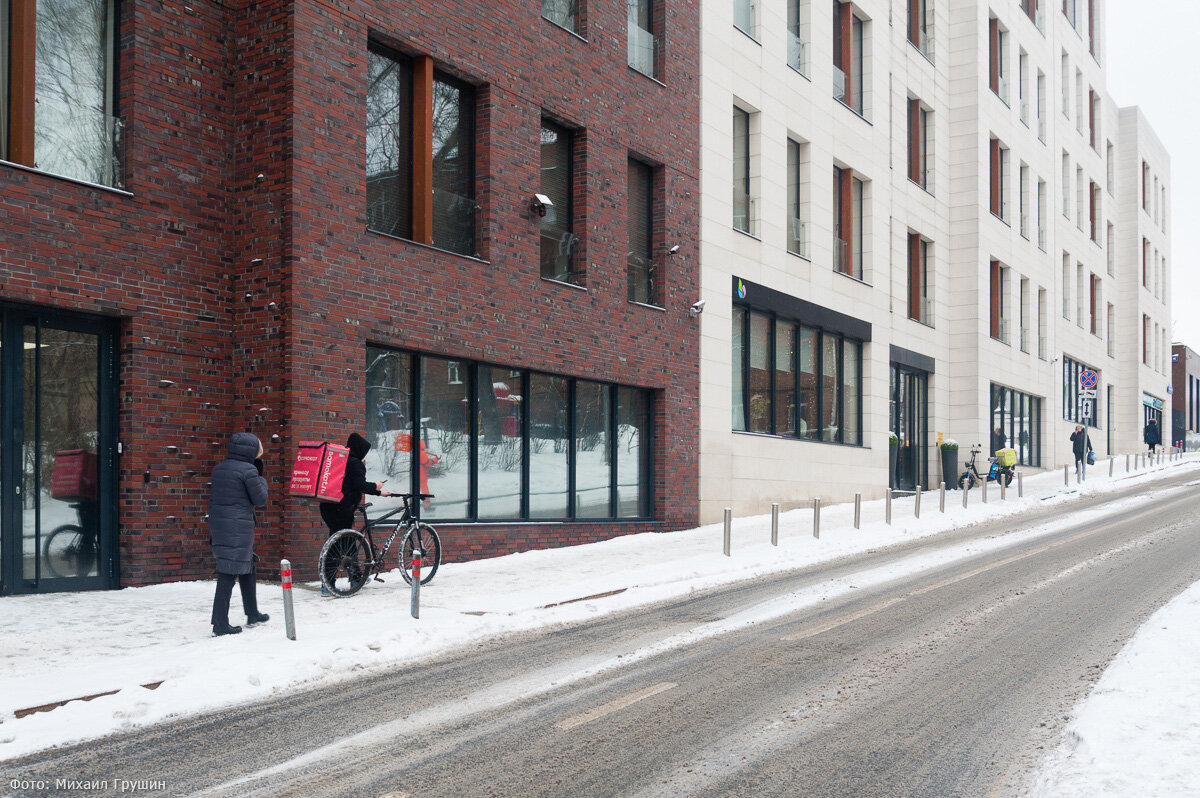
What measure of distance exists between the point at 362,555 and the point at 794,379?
14386 mm

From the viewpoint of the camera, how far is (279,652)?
8.98m

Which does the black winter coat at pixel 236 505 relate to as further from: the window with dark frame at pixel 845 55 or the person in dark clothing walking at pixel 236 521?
A: the window with dark frame at pixel 845 55

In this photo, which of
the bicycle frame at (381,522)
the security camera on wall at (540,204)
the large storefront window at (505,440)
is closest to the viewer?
the bicycle frame at (381,522)

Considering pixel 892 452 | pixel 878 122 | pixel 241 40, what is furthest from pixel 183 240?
pixel 892 452

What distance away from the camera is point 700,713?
719 cm

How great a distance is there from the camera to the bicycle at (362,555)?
481 inches

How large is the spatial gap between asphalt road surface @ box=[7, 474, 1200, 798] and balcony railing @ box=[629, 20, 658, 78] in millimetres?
11394

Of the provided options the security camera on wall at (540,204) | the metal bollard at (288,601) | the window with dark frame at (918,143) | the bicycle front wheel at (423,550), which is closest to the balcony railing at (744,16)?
the security camera on wall at (540,204)

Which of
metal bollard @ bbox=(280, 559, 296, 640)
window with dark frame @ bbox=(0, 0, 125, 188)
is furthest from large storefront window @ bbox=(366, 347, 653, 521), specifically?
metal bollard @ bbox=(280, 559, 296, 640)

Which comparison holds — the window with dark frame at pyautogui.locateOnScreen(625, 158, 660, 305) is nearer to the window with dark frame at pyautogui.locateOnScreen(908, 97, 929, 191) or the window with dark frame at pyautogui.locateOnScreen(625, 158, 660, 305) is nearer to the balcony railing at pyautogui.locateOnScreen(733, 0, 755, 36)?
the balcony railing at pyautogui.locateOnScreen(733, 0, 755, 36)

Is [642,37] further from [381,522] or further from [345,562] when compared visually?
[345,562]

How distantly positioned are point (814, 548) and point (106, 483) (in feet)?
32.6

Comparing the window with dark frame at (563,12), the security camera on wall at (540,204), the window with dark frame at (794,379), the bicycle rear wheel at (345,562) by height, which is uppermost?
the window with dark frame at (563,12)

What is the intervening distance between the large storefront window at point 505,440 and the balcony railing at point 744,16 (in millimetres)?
8423
